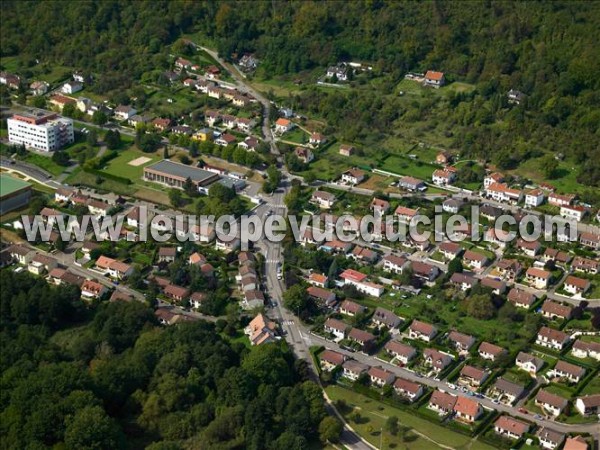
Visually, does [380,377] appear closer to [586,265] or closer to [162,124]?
[586,265]

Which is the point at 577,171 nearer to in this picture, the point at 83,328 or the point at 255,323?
the point at 255,323

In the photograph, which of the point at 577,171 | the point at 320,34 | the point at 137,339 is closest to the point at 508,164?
the point at 577,171

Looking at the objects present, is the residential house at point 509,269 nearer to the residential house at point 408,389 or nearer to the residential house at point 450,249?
the residential house at point 450,249

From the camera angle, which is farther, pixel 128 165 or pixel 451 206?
pixel 128 165

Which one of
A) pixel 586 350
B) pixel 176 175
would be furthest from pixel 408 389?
pixel 176 175

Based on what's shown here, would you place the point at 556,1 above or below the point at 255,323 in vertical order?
above

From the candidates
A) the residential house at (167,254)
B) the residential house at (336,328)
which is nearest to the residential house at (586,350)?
the residential house at (336,328)
